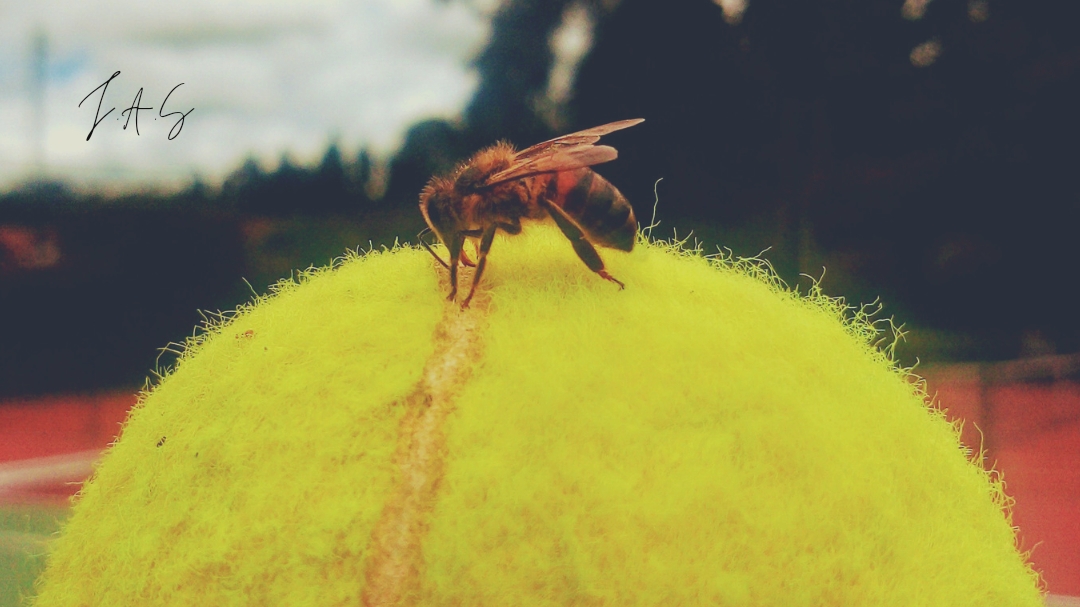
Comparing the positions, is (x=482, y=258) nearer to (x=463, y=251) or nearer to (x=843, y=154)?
(x=463, y=251)

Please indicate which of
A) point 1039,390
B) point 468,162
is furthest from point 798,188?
point 468,162

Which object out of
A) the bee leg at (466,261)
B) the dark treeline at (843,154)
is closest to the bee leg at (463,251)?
the bee leg at (466,261)

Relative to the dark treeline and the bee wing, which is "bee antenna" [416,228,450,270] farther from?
the dark treeline

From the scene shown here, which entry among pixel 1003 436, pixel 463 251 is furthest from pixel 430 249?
pixel 1003 436

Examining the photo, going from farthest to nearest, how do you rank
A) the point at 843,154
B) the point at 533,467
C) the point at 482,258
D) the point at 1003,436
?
the point at 843,154
the point at 1003,436
the point at 482,258
the point at 533,467

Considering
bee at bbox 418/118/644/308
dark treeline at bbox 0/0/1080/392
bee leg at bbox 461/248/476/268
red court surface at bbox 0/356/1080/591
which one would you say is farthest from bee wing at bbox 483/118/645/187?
dark treeline at bbox 0/0/1080/392

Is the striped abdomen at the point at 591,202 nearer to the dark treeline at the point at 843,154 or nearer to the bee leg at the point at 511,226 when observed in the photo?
the bee leg at the point at 511,226

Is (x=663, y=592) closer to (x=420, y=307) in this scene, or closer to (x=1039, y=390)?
(x=420, y=307)
